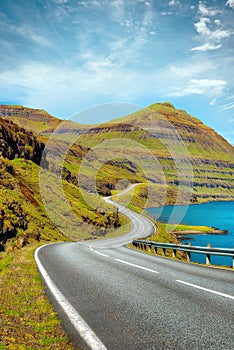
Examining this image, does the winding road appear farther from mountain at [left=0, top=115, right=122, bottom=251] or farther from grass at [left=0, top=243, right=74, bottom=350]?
mountain at [left=0, top=115, right=122, bottom=251]

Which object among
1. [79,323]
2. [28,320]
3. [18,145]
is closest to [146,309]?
[79,323]

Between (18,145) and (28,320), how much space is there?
283 feet

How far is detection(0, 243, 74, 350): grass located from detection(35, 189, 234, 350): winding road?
264 millimetres

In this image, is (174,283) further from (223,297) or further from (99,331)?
(99,331)

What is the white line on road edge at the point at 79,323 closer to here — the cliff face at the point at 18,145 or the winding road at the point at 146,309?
the winding road at the point at 146,309

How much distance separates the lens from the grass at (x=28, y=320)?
16.5 feet

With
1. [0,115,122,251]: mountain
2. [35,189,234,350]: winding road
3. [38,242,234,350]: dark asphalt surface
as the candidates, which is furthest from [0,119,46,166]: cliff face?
[38,242,234,350]: dark asphalt surface

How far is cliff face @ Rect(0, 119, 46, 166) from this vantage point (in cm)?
8053

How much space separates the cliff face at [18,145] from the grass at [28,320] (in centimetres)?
7312

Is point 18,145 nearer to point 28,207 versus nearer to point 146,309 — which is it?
point 28,207

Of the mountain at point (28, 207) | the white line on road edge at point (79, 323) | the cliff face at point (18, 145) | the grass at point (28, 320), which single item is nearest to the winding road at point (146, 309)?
the white line on road edge at point (79, 323)

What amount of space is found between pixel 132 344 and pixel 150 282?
542cm

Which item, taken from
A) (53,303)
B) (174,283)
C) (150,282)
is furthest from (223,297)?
(53,303)

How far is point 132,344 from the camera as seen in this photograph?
4930 mm
